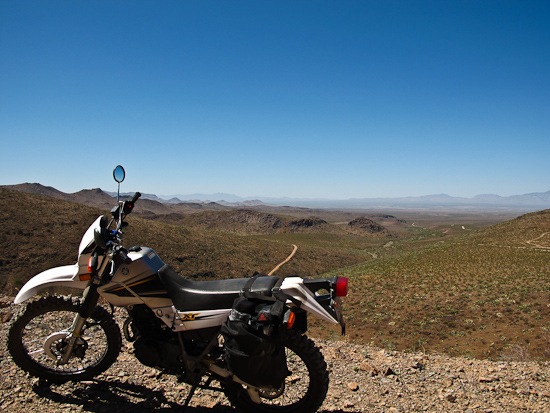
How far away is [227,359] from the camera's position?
13.1ft

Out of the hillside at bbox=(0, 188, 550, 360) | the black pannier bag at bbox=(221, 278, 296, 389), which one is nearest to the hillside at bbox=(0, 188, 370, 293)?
the hillside at bbox=(0, 188, 550, 360)

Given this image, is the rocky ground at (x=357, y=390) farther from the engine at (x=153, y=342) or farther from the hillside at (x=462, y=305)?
the hillside at (x=462, y=305)

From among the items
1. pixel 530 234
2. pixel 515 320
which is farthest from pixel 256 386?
pixel 530 234

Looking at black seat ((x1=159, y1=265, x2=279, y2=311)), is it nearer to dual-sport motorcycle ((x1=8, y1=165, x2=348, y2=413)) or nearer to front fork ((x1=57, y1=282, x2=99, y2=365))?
dual-sport motorcycle ((x1=8, y1=165, x2=348, y2=413))

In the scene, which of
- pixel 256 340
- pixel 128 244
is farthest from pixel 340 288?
pixel 128 244

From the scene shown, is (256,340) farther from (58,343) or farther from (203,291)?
(58,343)

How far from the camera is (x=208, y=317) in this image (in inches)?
171

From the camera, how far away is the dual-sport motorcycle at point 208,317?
394cm

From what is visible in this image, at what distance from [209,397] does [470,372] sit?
460cm

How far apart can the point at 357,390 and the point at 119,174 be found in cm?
497

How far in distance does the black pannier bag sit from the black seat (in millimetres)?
249

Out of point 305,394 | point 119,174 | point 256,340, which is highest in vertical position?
point 119,174

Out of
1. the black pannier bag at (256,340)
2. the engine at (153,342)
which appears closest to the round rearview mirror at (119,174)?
the engine at (153,342)

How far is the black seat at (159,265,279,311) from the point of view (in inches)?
169
